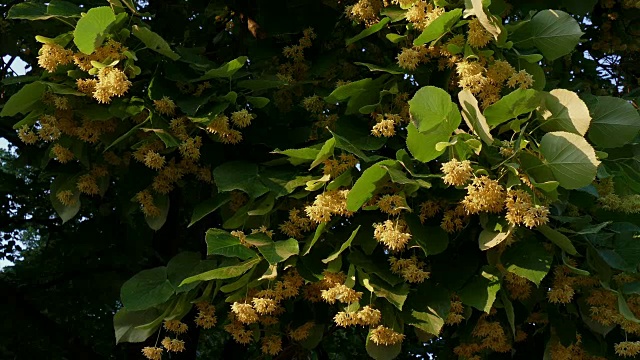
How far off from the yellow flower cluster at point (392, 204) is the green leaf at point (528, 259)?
14.0 inches

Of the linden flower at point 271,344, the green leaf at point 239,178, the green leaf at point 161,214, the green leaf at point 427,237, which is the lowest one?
the linden flower at point 271,344

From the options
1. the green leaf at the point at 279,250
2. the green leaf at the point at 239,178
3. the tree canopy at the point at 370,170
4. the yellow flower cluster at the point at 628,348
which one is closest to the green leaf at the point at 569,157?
the tree canopy at the point at 370,170

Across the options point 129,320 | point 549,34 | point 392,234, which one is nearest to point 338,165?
point 392,234

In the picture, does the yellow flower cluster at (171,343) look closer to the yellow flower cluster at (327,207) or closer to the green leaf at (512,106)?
the yellow flower cluster at (327,207)

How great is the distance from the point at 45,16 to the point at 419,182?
56.7 inches

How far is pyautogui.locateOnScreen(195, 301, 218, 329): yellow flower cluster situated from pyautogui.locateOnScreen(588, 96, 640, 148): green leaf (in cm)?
141

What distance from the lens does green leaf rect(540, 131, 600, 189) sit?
6.88ft

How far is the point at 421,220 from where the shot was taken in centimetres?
240

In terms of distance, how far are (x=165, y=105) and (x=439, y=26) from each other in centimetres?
95

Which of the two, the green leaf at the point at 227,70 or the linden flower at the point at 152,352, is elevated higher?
the green leaf at the point at 227,70

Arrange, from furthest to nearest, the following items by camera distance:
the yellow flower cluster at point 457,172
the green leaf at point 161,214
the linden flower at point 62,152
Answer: the green leaf at point 161,214 → the linden flower at point 62,152 → the yellow flower cluster at point 457,172

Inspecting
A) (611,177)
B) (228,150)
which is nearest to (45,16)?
(228,150)

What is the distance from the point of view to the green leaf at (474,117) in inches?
83.0

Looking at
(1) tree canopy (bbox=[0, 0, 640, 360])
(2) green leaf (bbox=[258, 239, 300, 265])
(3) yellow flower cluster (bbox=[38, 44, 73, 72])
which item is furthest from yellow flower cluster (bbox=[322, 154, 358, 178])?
(3) yellow flower cluster (bbox=[38, 44, 73, 72])
